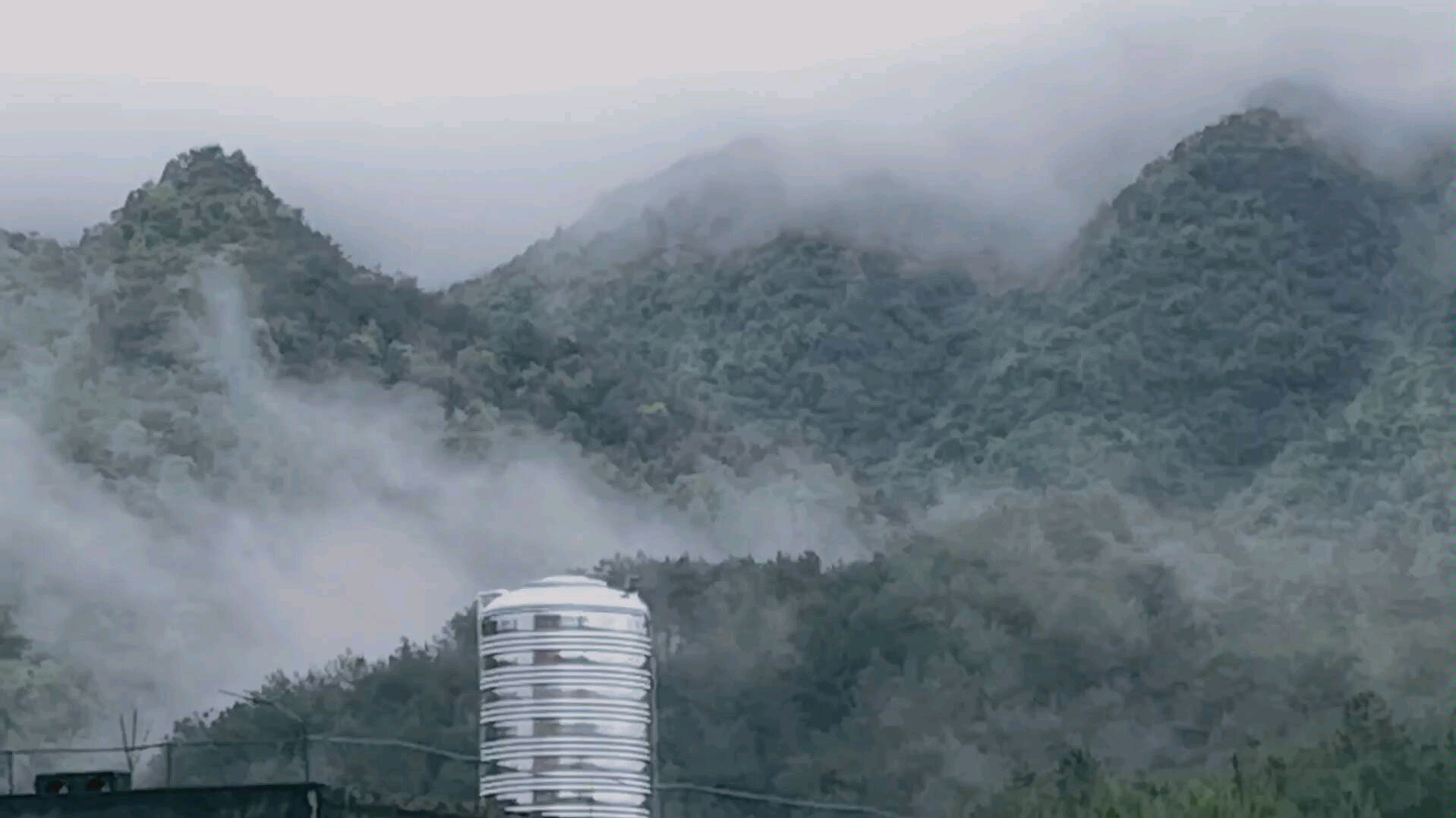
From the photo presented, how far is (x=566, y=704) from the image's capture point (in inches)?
1464

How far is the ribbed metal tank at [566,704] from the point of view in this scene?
36.9m

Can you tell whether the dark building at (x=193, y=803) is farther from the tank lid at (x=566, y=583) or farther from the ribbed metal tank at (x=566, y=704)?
the tank lid at (x=566, y=583)

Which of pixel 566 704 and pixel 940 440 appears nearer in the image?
pixel 566 704

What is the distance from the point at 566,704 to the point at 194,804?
16.0ft

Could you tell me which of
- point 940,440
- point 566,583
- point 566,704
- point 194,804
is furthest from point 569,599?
point 940,440

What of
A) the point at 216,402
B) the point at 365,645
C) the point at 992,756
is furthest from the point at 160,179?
the point at 992,756

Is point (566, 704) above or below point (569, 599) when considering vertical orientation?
below

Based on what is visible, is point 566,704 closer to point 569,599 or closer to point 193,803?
point 569,599

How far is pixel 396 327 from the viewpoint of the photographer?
129625 millimetres

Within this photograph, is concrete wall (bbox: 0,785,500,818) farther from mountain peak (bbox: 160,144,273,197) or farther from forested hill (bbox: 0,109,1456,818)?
mountain peak (bbox: 160,144,273,197)

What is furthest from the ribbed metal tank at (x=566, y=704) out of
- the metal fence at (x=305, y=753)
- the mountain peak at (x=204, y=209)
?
the mountain peak at (x=204, y=209)

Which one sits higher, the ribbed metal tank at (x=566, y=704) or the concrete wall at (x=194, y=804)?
the ribbed metal tank at (x=566, y=704)

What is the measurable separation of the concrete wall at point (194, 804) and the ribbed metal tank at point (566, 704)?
11.3ft

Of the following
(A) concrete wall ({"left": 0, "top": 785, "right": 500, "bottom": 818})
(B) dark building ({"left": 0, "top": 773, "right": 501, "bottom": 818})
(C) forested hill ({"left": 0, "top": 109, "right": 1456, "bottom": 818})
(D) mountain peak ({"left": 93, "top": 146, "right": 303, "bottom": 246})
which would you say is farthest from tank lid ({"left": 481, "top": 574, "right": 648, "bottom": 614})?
(D) mountain peak ({"left": 93, "top": 146, "right": 303, "bottom": 246})
